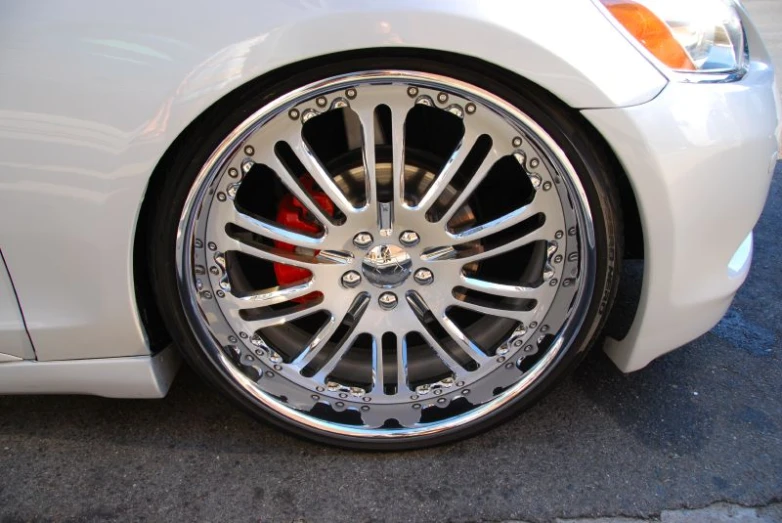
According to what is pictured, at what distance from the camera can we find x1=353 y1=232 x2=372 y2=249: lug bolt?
1579mm

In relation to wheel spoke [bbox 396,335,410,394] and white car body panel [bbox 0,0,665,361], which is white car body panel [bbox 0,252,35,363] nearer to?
white car body panel [bbox 0,0,665,361]

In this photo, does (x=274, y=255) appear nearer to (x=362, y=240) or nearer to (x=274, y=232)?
(x=274, y=232)

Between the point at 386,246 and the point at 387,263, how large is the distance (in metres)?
0.04

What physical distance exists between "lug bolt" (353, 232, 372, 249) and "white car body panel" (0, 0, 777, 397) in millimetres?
433

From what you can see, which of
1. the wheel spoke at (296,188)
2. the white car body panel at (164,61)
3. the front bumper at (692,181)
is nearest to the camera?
the white car body panel at (164,61)

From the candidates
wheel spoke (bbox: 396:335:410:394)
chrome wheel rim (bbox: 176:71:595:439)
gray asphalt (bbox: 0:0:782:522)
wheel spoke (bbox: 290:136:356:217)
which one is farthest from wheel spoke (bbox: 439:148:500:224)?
gray asphalt (bbox: 0:0:782:522)

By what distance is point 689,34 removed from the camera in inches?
57.7

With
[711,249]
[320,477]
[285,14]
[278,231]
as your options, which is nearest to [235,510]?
[320,477]

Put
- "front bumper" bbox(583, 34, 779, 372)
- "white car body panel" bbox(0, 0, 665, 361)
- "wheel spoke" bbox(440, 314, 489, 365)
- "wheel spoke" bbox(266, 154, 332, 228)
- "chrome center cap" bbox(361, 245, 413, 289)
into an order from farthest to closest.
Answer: "wheel spoke" bbox(440, 314, 489, 365), "chrome center cap" bbox(361, 245, 413, 289), "wheel spoke" bbox(266, 154, 332, 228), "front bumper" bbox(583, 34, 779, 372), "white car body panel" bbox(0, 0, 665, 361)

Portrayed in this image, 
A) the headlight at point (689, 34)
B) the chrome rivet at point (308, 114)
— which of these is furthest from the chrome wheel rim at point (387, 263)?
the headlight at point (689, 34)

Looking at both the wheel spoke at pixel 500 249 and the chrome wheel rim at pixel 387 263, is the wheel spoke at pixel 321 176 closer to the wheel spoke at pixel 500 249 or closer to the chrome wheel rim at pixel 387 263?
the chrome wheel rim at pixel 387 263

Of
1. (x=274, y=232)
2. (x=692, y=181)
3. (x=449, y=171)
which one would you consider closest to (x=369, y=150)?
(x=449, y=171)

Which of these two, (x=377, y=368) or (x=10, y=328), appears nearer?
(x=10, y=328)

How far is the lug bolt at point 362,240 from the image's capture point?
158 centimetres
